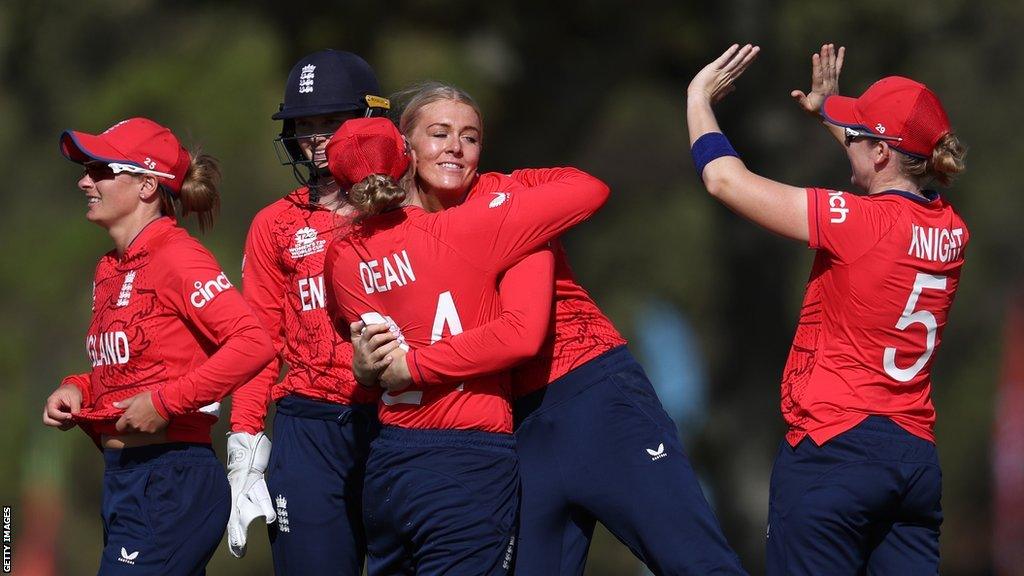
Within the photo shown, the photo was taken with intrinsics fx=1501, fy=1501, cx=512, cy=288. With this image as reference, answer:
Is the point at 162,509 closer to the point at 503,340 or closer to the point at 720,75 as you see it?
the point at 503,340

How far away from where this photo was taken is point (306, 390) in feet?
15.8

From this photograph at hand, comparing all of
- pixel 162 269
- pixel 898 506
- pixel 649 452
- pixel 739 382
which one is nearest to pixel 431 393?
pixel 649 452

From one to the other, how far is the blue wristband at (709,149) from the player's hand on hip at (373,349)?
3.42 ft

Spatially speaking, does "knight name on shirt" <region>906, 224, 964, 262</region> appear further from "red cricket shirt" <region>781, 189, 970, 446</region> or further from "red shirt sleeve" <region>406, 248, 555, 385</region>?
"red shirt sleeve" <region>406, 248, 555, 385</region>

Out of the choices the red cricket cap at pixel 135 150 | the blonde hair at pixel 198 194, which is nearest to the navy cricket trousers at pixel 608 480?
the blonde hair at pixel 198 194

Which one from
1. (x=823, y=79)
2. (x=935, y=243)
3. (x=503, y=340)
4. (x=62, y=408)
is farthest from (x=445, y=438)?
(x=823, y=79)

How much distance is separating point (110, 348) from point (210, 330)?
35cm

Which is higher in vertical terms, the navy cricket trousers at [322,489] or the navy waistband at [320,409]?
the navy waistband at [320,409]

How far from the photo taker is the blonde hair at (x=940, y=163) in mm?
4402

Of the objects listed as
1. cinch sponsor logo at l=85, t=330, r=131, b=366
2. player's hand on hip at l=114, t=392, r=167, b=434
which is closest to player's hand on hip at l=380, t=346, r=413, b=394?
player's hand on hip at l=114, t=392, r=167, b=434

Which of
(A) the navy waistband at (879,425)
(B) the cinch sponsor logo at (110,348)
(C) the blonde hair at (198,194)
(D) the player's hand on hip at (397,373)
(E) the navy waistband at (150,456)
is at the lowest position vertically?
(A) the navy waistband at (879,425)

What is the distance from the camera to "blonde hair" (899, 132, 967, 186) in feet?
14.4

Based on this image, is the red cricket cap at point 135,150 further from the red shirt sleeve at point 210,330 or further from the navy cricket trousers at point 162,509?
the navy cricket trousers at point 162,509

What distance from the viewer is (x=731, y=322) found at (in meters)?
14.4
